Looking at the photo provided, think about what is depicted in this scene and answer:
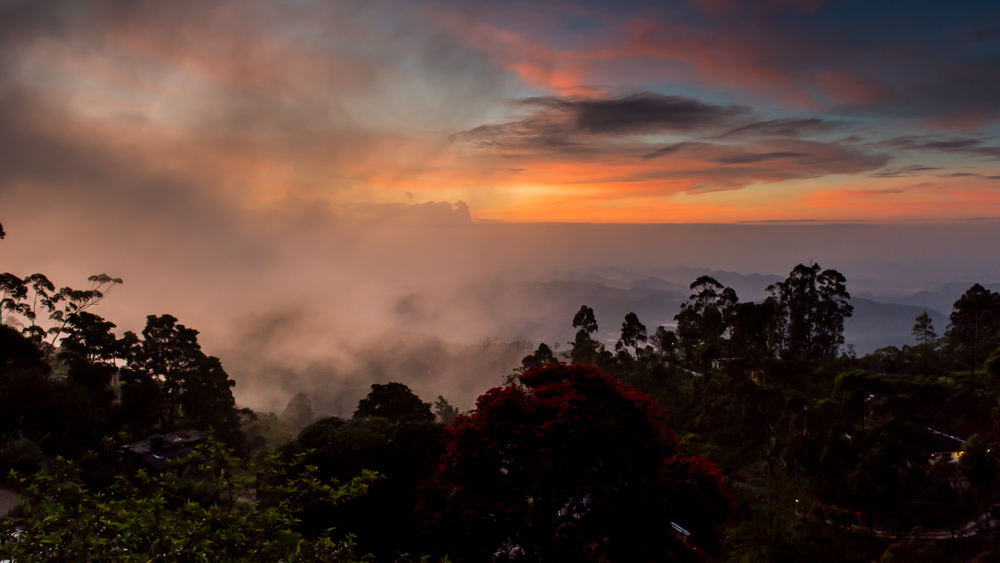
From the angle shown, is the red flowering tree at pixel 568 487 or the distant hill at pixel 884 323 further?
the distant hill at pixel 884 323

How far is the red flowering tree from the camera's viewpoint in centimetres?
1050

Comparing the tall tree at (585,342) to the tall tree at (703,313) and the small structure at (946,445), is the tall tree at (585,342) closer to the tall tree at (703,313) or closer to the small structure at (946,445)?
the tall tree at (703,313)

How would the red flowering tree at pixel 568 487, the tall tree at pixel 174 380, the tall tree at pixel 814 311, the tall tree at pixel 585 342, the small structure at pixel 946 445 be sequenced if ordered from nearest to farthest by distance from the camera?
the red flowering tree at pixel 568 487 → the small structure at pixel 946 445 → the tall tree at pixel 174 380 → the tall tree at pixel 814 311 → the tall tree at pixel 585 342

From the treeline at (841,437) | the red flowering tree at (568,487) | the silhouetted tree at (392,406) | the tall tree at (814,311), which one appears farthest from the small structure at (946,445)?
the silhouetted tree at (392,406)

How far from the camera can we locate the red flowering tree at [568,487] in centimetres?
1050

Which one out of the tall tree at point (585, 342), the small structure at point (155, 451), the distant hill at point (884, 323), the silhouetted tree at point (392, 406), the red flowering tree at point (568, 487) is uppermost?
the red flowering tree at point (568, 487)

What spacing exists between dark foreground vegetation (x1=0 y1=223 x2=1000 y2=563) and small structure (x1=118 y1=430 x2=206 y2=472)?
21 cm

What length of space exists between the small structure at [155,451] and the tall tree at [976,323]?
149 ft

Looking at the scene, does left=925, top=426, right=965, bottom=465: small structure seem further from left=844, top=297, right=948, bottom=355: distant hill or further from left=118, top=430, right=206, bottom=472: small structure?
left=844, top=297, right=948, bottom=355: distant hill

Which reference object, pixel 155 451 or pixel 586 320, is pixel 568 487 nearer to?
pixel 155 451

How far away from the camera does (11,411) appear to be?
22000 mm

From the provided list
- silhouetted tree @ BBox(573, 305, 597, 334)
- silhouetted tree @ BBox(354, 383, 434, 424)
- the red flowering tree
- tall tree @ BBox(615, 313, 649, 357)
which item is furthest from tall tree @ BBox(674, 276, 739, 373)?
Answer: the red flowering tree

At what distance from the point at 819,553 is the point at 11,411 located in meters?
31.1

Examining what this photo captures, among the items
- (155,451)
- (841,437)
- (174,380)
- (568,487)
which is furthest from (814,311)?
(174,380)
